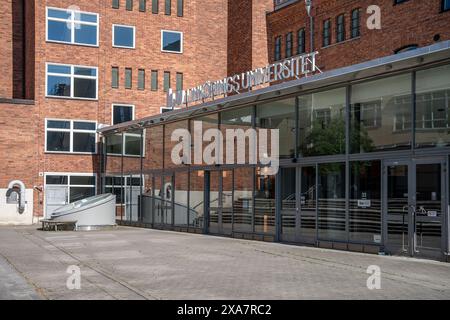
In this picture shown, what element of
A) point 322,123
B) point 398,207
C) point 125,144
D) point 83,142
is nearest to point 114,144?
point 125,144

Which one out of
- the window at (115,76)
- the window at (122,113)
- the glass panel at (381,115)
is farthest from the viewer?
the window at (115,76)

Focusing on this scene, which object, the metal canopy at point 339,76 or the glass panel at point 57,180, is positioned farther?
the glass panel at point 57,180

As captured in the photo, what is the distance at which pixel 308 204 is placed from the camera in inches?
666

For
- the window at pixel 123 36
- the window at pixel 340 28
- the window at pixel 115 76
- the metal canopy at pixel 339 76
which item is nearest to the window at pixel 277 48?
the window at pixel 340 28

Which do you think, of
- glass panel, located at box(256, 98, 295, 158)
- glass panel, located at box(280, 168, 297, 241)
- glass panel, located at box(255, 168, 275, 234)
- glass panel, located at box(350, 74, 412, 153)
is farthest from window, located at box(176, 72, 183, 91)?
glass panel, located at box(350, 74, 412, 153)

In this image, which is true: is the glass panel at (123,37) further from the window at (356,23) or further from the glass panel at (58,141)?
the window at (356,23)

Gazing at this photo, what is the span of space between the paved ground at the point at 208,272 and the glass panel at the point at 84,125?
15.3 m

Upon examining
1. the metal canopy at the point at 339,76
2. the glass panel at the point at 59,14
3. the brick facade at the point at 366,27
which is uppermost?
the glass panel at the point at 59,14

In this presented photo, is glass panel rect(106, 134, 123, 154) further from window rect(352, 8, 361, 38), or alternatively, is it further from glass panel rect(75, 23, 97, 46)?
window rect(352, 8, 361, 38)

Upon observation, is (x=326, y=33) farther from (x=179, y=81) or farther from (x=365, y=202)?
(x=365, y=202)

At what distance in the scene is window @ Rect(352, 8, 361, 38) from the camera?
98.1 ft

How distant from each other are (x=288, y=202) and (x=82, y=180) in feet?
55.5

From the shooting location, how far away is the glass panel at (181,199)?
2303 centimetres
